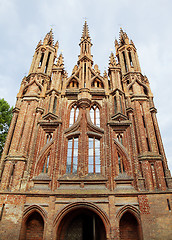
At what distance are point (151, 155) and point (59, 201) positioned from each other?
7235mm

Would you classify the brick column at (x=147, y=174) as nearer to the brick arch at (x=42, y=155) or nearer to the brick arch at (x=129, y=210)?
the brick arch at (x=129, y=210)

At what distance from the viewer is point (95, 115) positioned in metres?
16.1

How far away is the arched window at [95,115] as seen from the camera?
15680 mm

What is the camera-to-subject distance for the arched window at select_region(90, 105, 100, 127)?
51.4 feet

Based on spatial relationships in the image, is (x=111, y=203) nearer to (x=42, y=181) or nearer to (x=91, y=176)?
(x=91, y=176)

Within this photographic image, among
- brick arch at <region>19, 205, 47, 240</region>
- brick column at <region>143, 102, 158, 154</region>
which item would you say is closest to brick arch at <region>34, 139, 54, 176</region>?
brick arch at <region>19, 205, 47, 240</region>

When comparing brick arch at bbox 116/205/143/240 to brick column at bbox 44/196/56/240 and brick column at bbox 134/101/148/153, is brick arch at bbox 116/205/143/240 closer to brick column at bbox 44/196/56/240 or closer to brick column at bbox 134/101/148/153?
brick column at bbox 44/196/56/240

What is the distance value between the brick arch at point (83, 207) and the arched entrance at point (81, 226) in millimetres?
447

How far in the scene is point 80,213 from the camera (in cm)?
1253

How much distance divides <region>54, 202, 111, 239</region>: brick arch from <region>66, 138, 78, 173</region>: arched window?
8.28ft

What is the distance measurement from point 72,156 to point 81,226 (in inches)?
190

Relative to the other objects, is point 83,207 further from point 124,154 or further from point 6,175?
point 6,175

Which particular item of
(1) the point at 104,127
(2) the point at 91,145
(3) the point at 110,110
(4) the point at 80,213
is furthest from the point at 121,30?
(4) the point at 80,213

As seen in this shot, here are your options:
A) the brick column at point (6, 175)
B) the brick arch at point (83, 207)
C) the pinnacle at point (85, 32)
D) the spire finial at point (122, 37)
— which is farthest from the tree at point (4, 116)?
the spire finial at point (122, 37)
